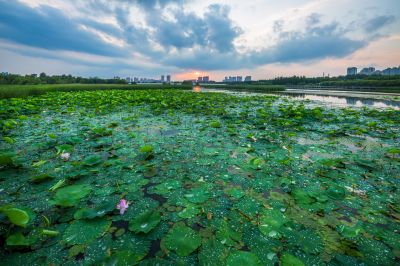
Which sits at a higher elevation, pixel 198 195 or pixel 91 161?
pixel 91 161

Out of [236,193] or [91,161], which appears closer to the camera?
[236,193]

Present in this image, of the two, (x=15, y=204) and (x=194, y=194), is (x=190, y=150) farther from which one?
(x=15, y=204)

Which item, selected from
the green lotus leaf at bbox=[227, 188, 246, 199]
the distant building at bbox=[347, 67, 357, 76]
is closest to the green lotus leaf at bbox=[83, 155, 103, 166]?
the green lotus leaf at bbox=[227, 188, 246, 199]

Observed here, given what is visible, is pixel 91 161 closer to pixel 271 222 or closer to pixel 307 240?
pixel 271 222

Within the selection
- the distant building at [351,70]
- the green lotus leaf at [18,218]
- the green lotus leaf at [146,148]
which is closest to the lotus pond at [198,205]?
the green lotus leaf at [18,218]

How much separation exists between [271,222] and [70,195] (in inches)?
73.6

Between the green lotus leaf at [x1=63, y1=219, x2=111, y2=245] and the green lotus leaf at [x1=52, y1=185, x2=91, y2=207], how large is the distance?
0.79 feet

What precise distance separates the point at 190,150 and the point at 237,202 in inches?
63.6

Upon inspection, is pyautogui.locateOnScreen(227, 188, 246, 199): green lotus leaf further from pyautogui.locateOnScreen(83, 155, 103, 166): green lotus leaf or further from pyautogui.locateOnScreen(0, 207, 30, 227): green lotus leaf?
pyautogui.locateOnScreen(83, 155, 103, 166): green lotus leaf

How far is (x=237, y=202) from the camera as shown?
1921 millimetres

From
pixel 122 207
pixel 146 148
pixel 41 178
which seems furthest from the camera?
pixel 146 148

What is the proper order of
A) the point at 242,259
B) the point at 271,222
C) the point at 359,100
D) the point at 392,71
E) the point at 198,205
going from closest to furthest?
the point at 242,259 → the point at 271,222 → the point at 198,205 → the point at 359,100 → the point at 392,71

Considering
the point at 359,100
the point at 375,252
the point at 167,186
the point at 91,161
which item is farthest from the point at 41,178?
the point at 359,100

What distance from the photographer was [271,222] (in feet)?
5.24
